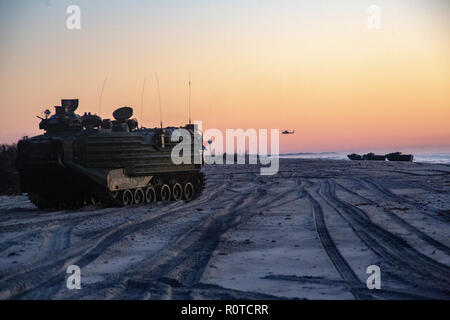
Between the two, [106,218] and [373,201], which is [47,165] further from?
[373,201]

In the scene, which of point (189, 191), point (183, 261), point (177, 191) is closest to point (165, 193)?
point (177, 191)

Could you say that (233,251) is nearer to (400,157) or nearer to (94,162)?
(94,162)

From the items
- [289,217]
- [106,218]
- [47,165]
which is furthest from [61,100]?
[289,217]

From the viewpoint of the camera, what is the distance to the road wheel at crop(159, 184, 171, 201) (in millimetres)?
21927

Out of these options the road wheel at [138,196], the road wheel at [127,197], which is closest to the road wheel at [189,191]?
the road wheel at [138,196]

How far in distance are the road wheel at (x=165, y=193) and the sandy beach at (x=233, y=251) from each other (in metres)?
3.96

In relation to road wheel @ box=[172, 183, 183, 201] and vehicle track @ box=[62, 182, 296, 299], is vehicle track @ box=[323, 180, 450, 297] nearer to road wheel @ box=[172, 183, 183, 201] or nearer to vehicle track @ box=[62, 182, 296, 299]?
vehicle track @ box=[62, 182, 296, 299]

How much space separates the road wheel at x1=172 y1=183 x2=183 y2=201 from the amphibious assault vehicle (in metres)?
0.04

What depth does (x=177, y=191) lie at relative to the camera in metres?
23.0

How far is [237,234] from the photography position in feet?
39.5

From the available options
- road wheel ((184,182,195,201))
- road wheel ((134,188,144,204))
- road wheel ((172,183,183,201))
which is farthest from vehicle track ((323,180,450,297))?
road wheel ((184,182,195,201))

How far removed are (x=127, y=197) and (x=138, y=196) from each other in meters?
0.74

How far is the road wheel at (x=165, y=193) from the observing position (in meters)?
21.9

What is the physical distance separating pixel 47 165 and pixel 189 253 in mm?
9761
